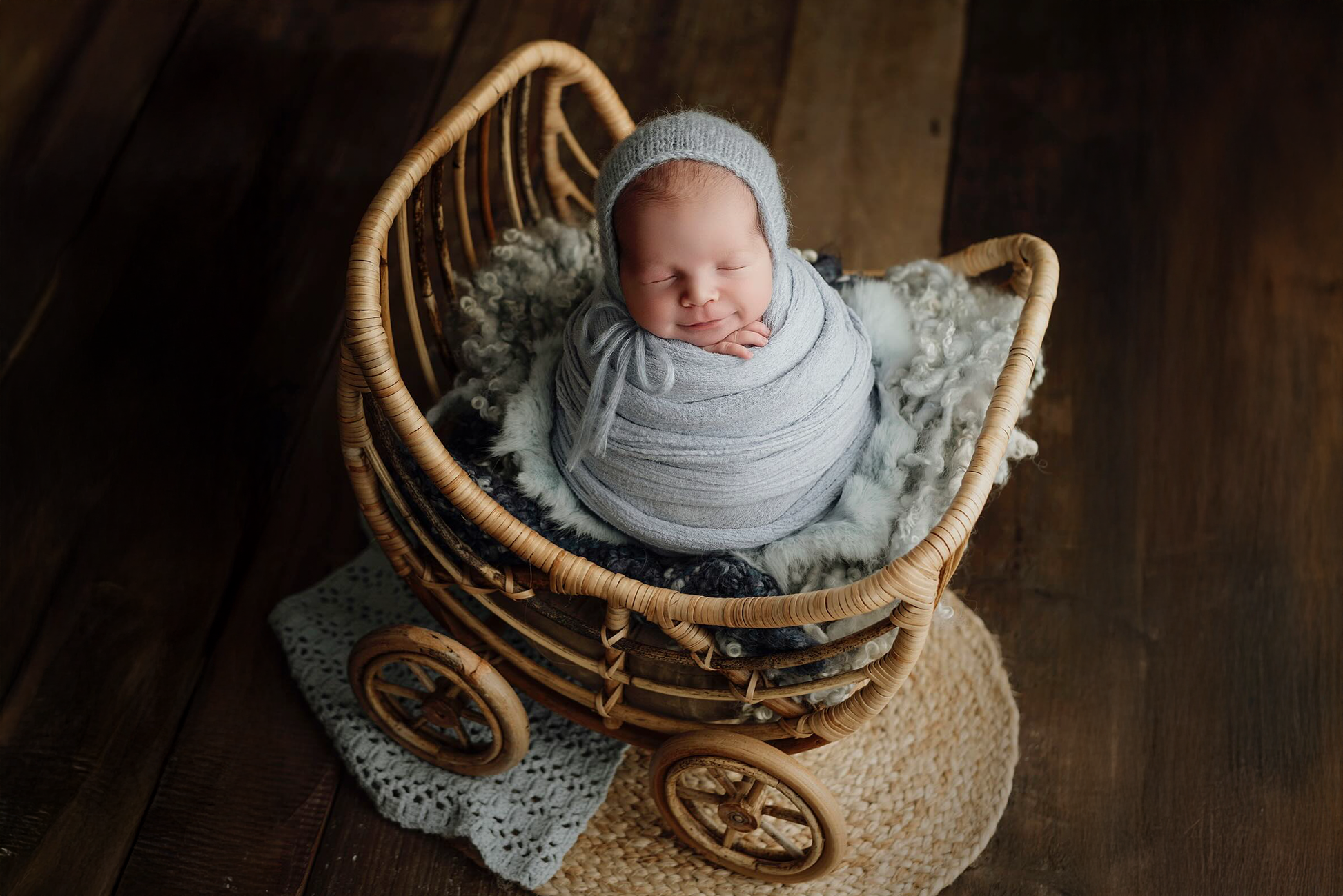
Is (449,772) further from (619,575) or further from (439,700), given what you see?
(619,575)

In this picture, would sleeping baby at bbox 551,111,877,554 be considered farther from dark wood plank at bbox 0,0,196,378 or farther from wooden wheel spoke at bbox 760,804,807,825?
dark wood plank at bbox 0,0,196,378

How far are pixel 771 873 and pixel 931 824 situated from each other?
21cm

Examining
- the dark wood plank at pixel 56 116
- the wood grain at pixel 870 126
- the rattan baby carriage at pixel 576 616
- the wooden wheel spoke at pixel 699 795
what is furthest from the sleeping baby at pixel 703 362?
the dark wood plank at pixel 56 116

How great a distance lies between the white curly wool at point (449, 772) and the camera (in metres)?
1.27

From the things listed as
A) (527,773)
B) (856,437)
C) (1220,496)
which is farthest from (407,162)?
(1220,496)

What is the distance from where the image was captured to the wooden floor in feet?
4.30

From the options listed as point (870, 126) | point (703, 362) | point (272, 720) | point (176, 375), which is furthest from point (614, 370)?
point (870, 126)

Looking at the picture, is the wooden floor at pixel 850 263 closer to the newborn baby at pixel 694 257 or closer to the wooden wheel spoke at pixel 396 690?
the wooden wheel spoke at pixel 396 690

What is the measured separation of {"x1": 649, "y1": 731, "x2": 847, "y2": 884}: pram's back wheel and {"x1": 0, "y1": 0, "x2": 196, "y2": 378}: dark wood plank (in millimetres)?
1209

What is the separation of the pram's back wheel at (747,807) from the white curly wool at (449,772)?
128 mm

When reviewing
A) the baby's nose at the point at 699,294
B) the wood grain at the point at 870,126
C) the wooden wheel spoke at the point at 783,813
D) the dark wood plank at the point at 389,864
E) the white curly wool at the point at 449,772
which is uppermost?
the wood grain at the point at 870,126

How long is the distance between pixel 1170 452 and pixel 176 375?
143cm

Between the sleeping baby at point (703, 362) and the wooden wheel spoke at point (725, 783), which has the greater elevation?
the sleeping baby at point (703, 362)

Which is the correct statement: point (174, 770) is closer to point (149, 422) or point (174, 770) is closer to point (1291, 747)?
point (149, 422)
